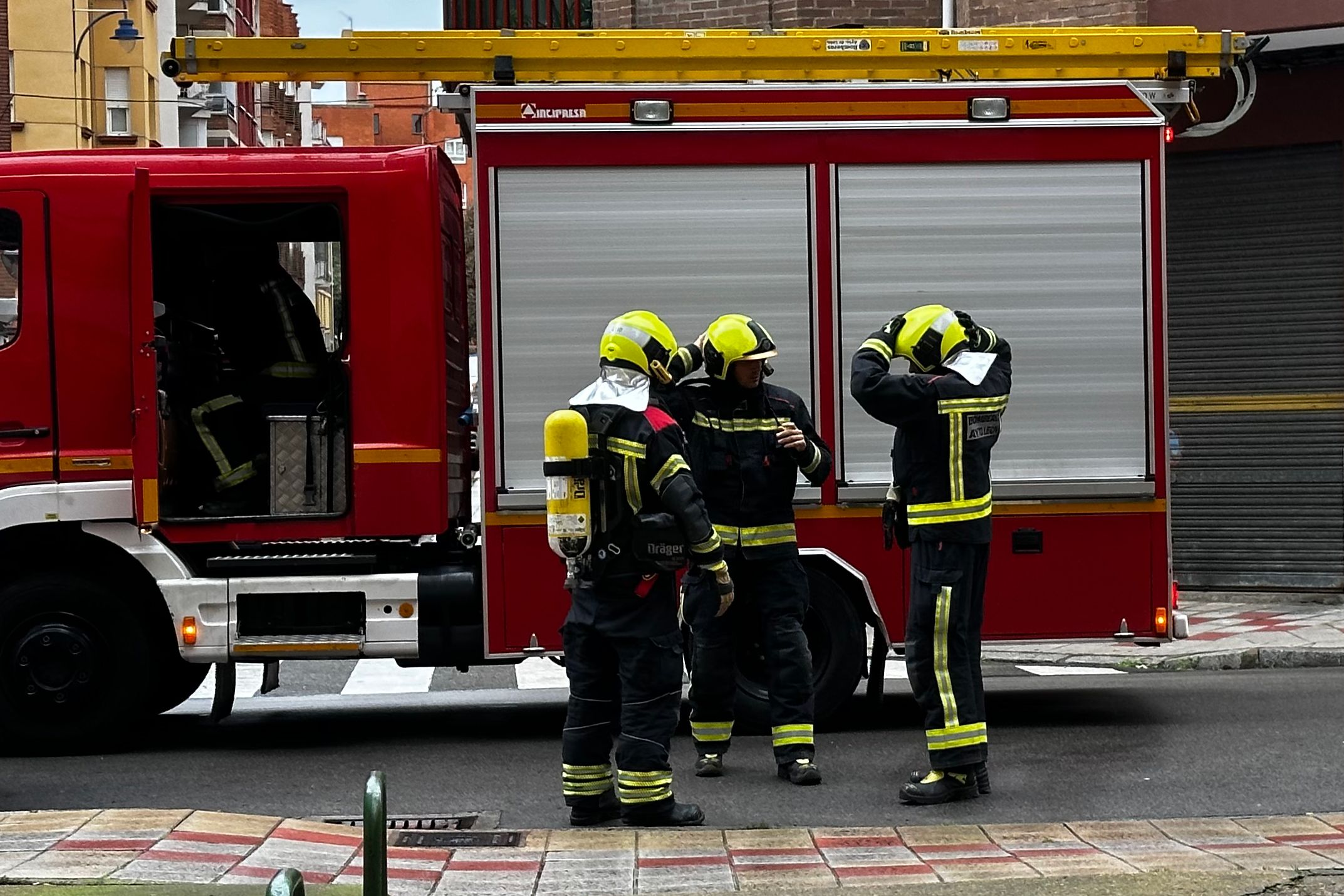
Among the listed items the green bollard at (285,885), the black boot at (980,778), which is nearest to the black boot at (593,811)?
the black boot at (980,778)

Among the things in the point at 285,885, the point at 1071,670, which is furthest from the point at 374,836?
the point at 1071,670

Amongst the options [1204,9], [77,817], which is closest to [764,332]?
[77,817]

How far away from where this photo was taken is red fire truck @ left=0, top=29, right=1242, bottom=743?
831 centimetres

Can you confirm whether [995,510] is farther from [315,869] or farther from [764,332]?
[315,869]

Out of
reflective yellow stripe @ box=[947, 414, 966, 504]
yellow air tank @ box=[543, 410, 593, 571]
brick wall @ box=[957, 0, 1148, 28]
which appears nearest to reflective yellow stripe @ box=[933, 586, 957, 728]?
reflective yellow stripe @ box=[947, 414, 966, 504]

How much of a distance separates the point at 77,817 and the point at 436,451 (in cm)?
266

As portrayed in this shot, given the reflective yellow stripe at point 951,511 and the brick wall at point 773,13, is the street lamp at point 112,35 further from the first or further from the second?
the reflective yellow stripe at point 951,511

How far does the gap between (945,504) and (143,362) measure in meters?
3.59

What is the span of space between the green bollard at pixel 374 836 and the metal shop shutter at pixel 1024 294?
4971mm

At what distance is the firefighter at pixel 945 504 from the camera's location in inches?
280

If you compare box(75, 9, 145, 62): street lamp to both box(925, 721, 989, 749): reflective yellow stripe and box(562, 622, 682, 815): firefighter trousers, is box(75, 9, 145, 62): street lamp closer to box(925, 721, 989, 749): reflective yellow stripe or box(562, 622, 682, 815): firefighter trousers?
box(562, 622, 682, 815): firefighter trousers

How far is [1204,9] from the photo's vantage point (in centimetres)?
1360

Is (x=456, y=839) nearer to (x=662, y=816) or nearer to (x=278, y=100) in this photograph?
(x=662, y=816)

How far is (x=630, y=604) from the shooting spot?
6.63 m
